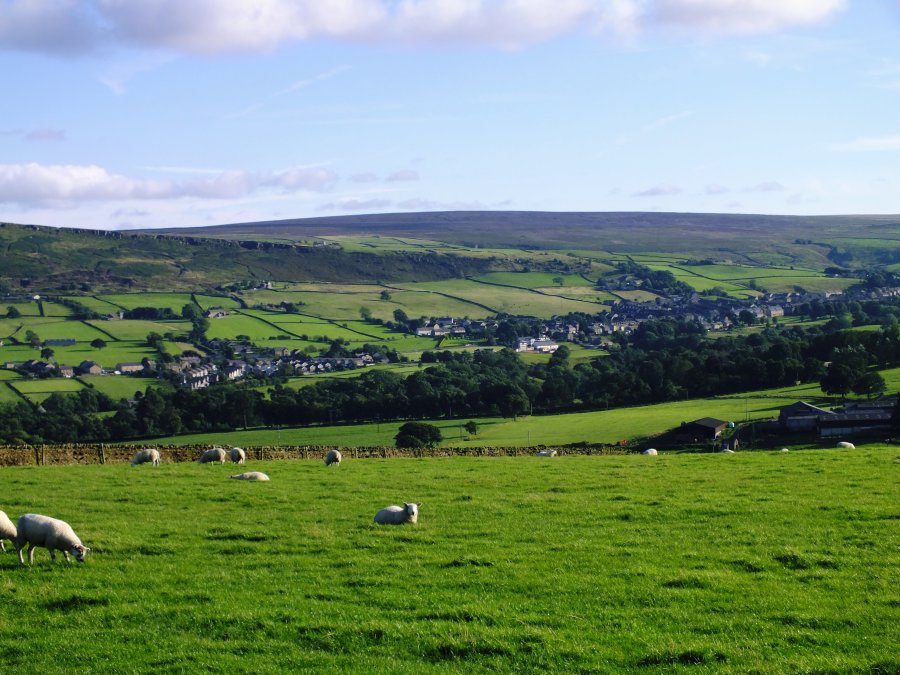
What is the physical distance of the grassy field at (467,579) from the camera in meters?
12.6

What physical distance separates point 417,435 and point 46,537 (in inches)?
2291

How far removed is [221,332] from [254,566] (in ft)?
503

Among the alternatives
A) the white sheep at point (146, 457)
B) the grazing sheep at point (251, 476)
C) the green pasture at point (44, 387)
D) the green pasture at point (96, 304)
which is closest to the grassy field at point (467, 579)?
the grazing sheep at point (251, 476)

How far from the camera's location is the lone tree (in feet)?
A: 242

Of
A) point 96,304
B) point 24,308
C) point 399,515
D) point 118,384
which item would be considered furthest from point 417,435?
point 96,304

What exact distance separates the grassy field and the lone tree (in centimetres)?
4557

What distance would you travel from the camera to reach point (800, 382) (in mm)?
97562

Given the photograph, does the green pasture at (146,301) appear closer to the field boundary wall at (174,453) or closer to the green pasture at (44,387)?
the green pasture at (44,387)

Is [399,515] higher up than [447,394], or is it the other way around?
[399,515]

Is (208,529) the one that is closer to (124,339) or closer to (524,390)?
(524,390)

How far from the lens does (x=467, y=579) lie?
16.4 metres

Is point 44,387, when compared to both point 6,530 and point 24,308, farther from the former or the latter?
point 6,530

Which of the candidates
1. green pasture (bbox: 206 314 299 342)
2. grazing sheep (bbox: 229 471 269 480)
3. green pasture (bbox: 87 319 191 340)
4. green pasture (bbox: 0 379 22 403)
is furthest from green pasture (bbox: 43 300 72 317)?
grazing sheep (bbox: 229 471 269 480)

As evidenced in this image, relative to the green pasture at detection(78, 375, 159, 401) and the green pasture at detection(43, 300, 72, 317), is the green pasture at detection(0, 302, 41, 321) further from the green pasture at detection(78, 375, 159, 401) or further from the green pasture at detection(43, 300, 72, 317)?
the green pasture at detection(78, 375, 159, 401)
